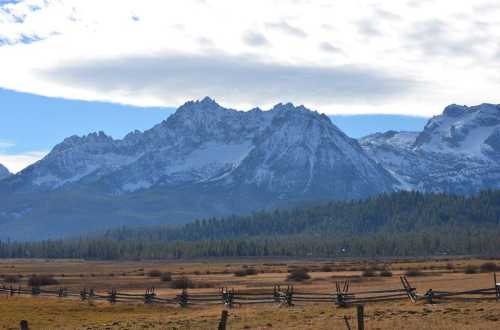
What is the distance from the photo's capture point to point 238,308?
7644cm

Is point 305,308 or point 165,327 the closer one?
point 165,327

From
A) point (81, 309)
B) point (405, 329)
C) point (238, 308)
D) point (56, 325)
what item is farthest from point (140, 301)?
point (405, 329)

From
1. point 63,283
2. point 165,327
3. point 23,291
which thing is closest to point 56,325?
point 165,327

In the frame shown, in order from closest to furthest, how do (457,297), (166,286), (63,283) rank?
(457,297)
(166,286)
(63,283)

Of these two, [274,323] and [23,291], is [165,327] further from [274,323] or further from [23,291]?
[23,291]

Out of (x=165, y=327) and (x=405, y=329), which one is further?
(x=165, y=327)

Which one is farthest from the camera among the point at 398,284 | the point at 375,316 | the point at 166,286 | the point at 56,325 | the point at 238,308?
the point at 166,286

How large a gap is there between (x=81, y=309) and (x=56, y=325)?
14.5 m

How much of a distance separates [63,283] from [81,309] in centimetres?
6006

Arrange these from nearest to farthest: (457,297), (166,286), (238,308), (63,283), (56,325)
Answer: (56,325) < (457,297) < (238,308) < (166,286) < (63,283)

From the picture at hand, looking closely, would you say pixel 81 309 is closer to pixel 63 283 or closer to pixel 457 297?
pixel 457 297

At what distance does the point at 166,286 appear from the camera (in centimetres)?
11862

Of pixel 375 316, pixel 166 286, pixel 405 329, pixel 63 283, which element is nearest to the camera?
pixel 405 329

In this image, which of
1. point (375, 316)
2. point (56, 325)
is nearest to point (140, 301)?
point (56, 325)
